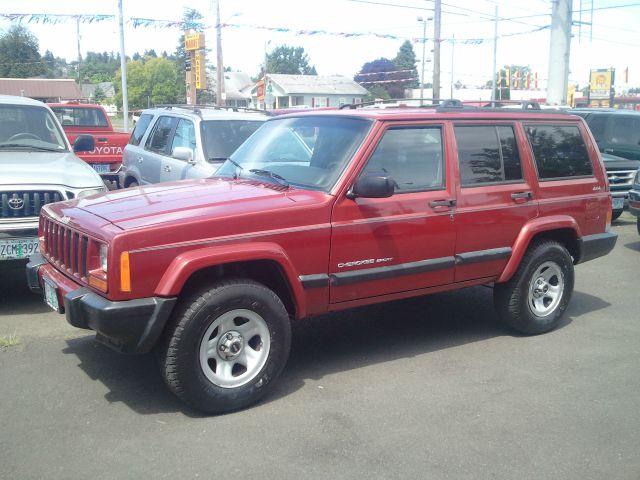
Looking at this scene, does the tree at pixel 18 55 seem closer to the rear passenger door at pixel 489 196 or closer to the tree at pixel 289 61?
the tree at pixel 289 61

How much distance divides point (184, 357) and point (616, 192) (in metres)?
10.3

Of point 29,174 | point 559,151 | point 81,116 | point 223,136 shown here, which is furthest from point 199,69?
point 559,151

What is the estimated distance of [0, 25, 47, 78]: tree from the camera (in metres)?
61.7

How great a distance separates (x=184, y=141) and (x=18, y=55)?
62070 millimetres

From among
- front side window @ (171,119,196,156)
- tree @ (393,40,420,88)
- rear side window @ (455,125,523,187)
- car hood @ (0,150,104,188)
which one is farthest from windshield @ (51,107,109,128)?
tree @ (393,40,420,88)

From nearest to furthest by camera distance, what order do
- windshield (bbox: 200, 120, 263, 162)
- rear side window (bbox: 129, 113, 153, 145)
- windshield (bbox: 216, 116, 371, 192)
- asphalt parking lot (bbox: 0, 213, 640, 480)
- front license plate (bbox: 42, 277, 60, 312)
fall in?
1. asphalt parking lot (bbox: 0, 213, 640, 480)
2. front license plate (bbox: 42, 277, 60, 312)
3. windshield (bbox: 216, 116, 371, 192)
4. windshield (bbox: 200, 120, 263, 162)
5. rear side window (bbox: 129, 113, 153, 145)

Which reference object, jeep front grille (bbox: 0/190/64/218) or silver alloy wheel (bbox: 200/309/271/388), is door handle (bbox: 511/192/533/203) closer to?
silver alloy wheel (bbox: 200/309/271/388)

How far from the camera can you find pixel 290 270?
4.47 m

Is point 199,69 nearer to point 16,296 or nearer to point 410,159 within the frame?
point 16,296

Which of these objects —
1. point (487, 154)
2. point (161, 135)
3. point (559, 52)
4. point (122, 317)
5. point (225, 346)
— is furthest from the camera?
point (559, 52)

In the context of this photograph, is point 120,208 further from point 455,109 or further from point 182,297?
point 455,109

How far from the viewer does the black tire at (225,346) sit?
410 centimetres

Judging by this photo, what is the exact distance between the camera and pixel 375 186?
4.58 m

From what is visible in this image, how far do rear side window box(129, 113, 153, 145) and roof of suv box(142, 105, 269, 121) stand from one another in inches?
8.9
